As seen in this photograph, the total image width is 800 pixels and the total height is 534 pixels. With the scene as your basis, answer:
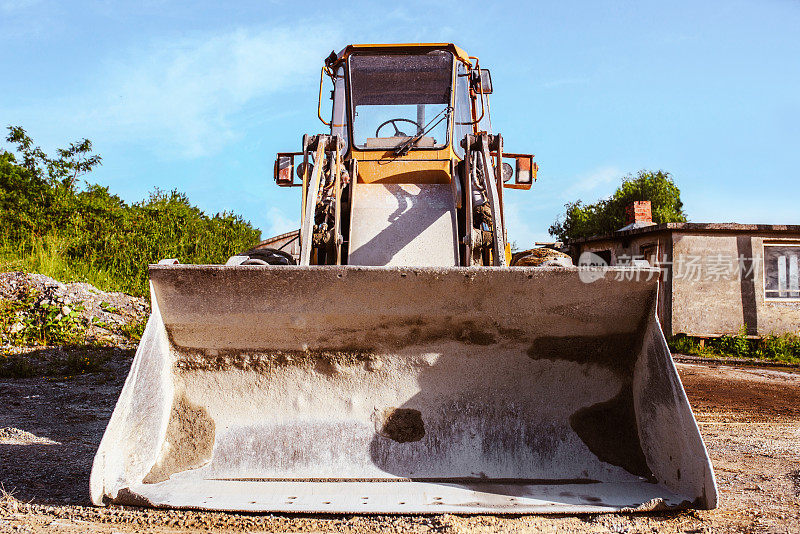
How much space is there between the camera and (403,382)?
10.4 feet

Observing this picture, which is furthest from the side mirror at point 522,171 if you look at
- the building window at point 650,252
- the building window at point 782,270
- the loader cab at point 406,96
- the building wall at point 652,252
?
the building window at point 782,270

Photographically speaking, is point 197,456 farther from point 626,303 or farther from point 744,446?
point 744,446

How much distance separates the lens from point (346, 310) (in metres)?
3.14

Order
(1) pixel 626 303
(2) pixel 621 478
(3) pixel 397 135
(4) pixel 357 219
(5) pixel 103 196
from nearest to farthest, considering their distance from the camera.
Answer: (2) pixel 621 478 < (1) pixel 626 303 < (4) pixel 357 219 < (3) pixel 397 135 < (5) pixel 103 196

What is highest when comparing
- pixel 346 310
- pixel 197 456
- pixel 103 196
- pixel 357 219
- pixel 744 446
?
pixel 103 196

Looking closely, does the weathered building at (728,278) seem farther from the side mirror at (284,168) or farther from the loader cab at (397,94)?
the side mirror at (284,168)

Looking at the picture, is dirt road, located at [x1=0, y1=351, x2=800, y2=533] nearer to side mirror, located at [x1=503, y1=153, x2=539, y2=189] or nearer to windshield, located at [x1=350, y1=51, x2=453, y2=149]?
side mirror, located at [x1=503, y1=153, x2=539, y2=189]

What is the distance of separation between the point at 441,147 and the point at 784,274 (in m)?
11.5

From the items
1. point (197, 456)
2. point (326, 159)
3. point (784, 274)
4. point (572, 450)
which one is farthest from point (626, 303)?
point (784, 274)

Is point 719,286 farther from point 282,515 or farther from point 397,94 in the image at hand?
point 282,515

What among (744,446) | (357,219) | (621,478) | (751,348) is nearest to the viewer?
(621,478)

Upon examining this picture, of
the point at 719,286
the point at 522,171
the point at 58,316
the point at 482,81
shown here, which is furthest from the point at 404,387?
the point at 719,286

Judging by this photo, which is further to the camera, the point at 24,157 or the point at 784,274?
the point at 24,157

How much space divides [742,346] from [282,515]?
12.4 m
